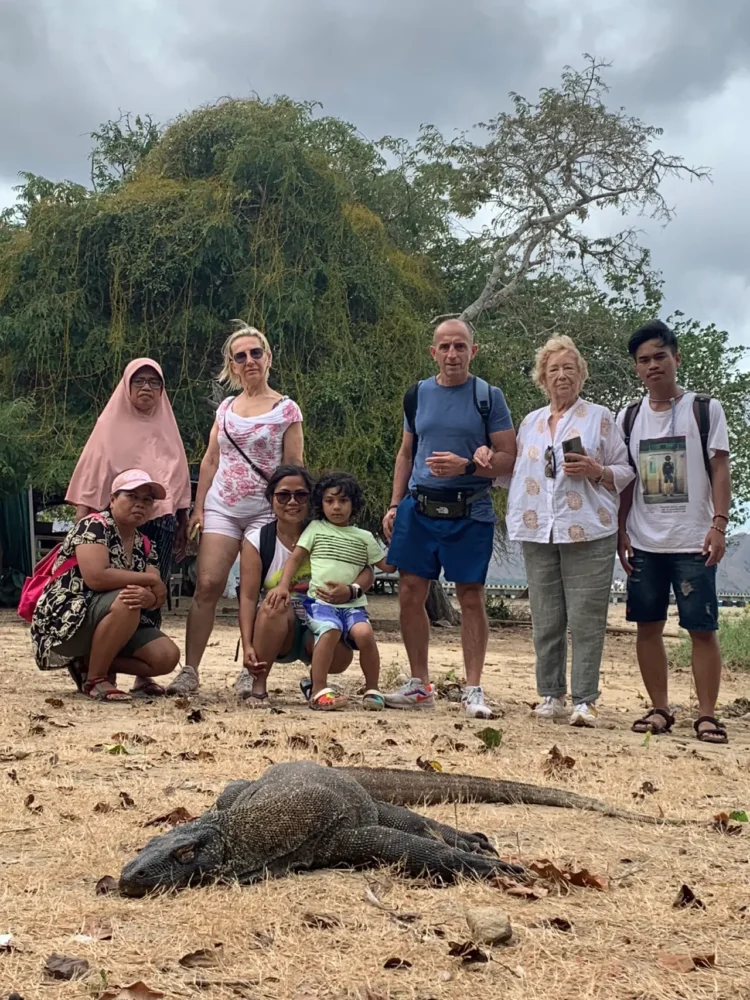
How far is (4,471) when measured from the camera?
1398 centimetres

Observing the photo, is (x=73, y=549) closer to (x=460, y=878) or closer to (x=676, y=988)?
(x=460, y=878)

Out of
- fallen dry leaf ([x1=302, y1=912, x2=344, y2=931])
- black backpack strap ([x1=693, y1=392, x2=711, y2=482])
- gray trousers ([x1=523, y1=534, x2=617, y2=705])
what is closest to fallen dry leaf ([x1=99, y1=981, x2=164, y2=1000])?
fallen dry leaf ([x1=302, y1=912, x2=344, y2=931])

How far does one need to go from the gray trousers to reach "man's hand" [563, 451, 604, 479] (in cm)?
37

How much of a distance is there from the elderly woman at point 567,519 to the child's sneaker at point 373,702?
2.94ft

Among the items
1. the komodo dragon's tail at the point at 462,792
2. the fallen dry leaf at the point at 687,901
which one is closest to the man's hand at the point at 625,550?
the komodo dragon's tail at the point at 462,792

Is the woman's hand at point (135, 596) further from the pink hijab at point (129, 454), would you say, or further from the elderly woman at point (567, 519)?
the elderly woman at point (567, 519)

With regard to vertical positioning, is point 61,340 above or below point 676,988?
above

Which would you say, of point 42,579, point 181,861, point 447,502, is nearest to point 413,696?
point 447,502

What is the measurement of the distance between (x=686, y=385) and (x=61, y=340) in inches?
369

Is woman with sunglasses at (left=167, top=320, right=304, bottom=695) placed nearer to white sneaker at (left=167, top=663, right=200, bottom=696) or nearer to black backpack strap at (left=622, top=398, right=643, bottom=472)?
white sneaker at (left=167, top=663, right=200, bottom=696)

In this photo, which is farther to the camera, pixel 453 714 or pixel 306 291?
pixel 306 291

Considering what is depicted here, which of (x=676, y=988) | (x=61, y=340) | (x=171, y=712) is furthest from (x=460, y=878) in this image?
(x=61, y=340)

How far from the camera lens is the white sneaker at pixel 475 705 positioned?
6281mm

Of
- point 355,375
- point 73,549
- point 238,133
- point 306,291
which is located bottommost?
point 73,549
